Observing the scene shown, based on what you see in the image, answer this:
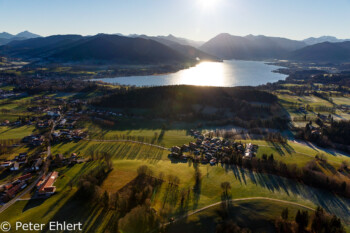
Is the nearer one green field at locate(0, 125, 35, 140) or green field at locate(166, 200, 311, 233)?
green field at locate(166, 200, 311, 233)

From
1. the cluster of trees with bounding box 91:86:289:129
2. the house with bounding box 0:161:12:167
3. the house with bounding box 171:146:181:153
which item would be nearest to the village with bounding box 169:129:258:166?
the house with bounding box 171:146:181:153

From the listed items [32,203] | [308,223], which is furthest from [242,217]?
[32,203]

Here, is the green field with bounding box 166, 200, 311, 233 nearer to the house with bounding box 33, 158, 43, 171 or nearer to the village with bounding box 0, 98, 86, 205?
the village with bounding box 0, 98, 86, 205

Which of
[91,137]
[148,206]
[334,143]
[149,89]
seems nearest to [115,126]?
[91,137]

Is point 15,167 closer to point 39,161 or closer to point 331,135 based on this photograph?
point 39,161

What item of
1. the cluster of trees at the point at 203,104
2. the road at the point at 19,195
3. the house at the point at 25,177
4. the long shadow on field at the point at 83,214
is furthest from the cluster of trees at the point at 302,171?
the house at the point at 25,177

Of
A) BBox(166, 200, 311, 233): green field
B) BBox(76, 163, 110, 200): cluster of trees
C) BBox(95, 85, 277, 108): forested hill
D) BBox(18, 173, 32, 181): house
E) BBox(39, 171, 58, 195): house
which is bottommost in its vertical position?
BBox(166, 200, 311, 233): green field

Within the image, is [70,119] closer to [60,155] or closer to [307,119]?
[60,155]
